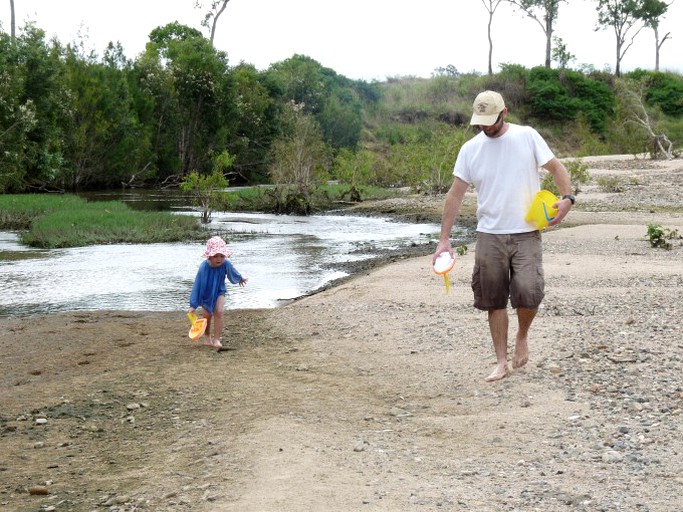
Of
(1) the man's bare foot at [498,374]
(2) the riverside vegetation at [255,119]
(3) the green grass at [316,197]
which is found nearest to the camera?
(1) the man's bare foot at [498,374]

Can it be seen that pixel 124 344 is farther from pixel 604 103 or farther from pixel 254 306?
pixel 604 103

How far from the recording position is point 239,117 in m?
53.7

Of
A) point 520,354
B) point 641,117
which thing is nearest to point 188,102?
point 641,117

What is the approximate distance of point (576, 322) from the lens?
8.79 m

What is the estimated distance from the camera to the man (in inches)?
264

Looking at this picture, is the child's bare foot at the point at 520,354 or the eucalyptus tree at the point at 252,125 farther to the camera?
the eucalyptus tree at the point at 252,125

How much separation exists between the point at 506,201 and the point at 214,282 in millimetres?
3583

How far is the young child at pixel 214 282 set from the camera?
9281 mm

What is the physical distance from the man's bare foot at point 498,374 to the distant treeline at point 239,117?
23763mm

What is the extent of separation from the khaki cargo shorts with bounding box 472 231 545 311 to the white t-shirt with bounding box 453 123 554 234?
0.08 metres

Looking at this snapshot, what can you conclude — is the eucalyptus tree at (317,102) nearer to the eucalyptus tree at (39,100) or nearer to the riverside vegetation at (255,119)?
the riverside vegetation at (255,119)

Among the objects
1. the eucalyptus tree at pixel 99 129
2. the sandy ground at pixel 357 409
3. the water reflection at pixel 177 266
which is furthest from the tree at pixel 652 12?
the sandy ground at pixel 357 409

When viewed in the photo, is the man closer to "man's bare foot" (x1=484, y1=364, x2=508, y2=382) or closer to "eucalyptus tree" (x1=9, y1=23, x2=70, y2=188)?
"man's bare foot" (x1=484, y1=364, x2=508, y2=382)

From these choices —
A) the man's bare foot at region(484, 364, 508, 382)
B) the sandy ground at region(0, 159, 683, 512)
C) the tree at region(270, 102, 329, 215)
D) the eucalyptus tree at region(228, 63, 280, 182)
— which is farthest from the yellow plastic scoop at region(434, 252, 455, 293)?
the eucalyptus tree at region(228, 63, 280, 182)
